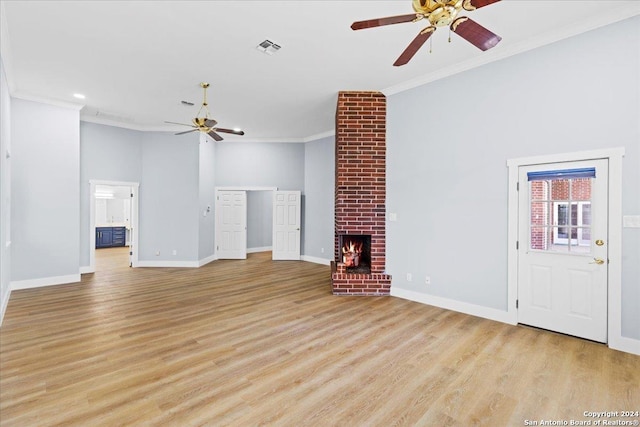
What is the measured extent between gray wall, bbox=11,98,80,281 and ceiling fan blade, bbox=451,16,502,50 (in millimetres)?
6588

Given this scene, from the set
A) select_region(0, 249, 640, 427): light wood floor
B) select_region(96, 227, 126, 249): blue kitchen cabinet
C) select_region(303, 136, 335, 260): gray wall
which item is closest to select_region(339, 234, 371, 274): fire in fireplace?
select_region(0, 249, 640, 427): light wood floor

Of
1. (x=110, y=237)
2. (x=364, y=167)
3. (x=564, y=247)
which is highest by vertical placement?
(x=364, y=167)

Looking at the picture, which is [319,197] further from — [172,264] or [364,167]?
[172,264]

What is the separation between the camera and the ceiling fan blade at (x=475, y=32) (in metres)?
2.23

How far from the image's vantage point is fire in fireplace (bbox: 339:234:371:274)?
17.7ft

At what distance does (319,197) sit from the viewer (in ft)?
26.3

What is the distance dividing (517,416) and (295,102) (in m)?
5.25

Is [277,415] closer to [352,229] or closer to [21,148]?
[352,229]

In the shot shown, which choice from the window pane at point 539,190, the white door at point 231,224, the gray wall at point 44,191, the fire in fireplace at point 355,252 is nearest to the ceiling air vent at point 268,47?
the fire in fireplace at point 355,252

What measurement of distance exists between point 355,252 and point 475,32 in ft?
12.6

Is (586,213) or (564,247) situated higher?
(586,213)

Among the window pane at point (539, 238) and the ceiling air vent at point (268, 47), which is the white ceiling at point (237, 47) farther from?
the window pane at point (539, 238)

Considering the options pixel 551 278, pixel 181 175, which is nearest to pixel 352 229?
pixel 551 278

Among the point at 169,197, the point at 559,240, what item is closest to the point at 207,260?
the point at 169,197
